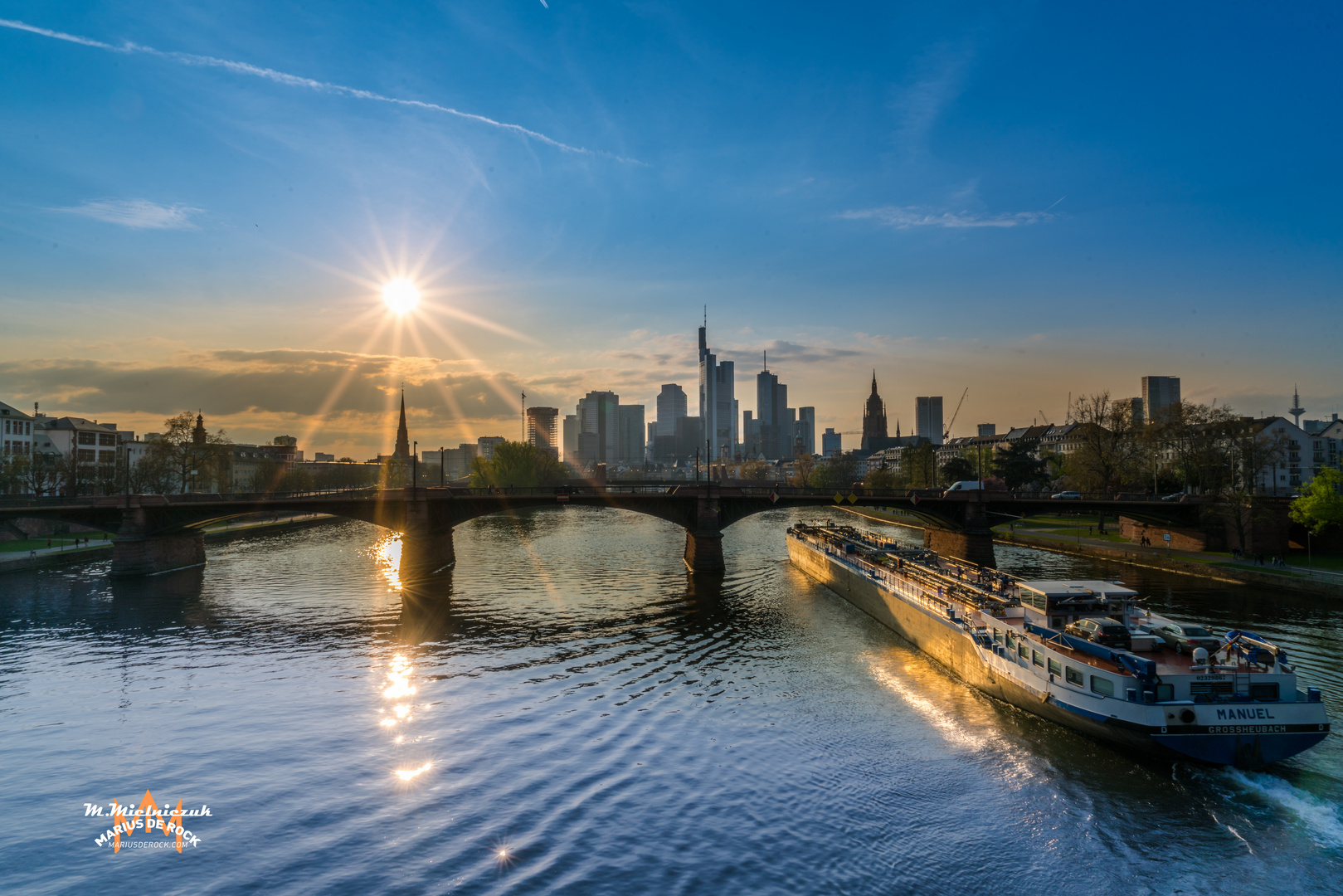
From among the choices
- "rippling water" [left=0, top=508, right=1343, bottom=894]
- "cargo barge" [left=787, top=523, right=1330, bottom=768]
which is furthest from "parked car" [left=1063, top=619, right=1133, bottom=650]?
"rippling water" [left=0, top=508, right=1343, bottom=894]

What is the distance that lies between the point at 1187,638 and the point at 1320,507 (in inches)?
2085

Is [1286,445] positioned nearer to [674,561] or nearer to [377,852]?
[674,561]

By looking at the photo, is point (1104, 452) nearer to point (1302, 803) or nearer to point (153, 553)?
point (1302, 803)

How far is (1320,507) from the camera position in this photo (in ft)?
212

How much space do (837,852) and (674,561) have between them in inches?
2509

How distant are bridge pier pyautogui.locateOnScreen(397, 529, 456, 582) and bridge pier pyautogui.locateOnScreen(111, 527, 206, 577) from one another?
2572cm

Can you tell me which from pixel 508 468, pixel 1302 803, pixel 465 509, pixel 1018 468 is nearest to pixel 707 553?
pixel 465 509

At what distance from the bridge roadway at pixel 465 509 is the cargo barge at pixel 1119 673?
1211 inches

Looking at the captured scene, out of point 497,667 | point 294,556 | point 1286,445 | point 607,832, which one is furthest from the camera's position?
point 1286,445

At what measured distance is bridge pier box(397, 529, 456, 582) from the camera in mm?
72875

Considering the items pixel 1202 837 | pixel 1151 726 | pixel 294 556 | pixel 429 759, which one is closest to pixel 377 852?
pixel 429 759

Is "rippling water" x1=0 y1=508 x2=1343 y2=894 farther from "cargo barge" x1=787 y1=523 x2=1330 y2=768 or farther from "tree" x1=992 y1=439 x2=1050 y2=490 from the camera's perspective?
"tree" x1=992 y1=439 x2=1050 y2=490

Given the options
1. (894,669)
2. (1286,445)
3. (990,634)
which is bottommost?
(894,669)

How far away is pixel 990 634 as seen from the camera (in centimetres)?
3681
